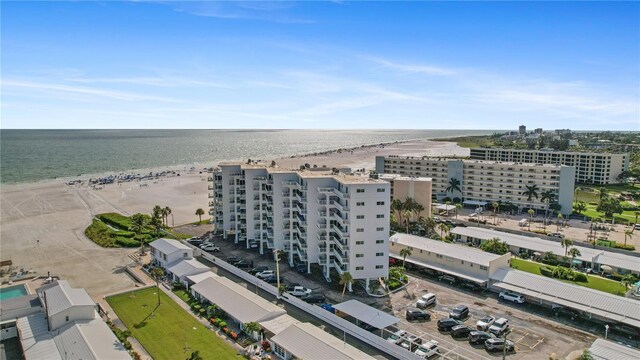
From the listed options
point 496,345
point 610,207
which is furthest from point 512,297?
point 610,207

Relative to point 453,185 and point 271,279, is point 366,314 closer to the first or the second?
point 271,279

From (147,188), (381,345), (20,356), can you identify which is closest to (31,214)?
(147,188)

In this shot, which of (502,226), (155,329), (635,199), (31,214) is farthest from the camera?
(635,199)

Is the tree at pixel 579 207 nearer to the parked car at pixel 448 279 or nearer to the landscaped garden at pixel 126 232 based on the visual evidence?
the parked car at pixel 448 279

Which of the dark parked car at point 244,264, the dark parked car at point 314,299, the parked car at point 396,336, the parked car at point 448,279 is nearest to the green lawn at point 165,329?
the dark parked car at point 314,299

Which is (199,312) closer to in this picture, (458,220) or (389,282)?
(389,282)

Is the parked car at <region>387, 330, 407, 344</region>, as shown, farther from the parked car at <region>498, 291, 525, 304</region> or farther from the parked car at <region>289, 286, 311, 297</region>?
the parked car at <region>498, 291, 525, 304</region>

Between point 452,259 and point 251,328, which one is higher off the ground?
point 452,259
